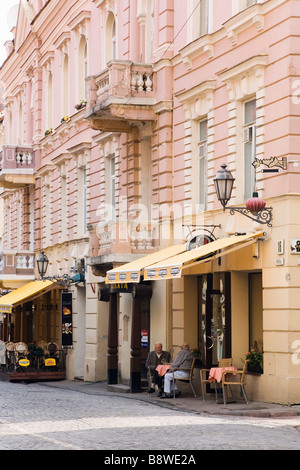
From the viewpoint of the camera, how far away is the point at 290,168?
20.2 meters

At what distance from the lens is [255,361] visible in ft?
70.2

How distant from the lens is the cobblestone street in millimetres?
14547

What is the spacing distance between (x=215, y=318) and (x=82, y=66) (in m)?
13.9

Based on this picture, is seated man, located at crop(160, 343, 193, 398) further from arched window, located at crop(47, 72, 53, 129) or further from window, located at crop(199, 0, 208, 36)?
arched window, located at crop(47, 72, 53, 129)

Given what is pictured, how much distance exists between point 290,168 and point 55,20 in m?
20.1

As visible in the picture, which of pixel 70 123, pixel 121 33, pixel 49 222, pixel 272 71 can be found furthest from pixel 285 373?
pixel 49 222

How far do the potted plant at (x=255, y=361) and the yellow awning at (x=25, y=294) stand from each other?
47.9 ft

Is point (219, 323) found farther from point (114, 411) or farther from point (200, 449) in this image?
point (200, 449)

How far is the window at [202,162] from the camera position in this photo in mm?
24641

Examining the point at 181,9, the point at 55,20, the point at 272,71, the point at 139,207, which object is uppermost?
the point at 55,20

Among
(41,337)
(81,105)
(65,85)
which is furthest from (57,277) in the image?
(65,85)

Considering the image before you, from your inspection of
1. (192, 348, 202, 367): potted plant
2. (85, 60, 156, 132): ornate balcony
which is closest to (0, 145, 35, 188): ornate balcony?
(85, 60, 156, 132): ornate balcony

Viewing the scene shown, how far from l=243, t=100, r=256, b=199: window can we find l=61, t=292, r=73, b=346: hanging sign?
43.8 ft

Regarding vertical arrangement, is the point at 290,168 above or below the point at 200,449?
above
